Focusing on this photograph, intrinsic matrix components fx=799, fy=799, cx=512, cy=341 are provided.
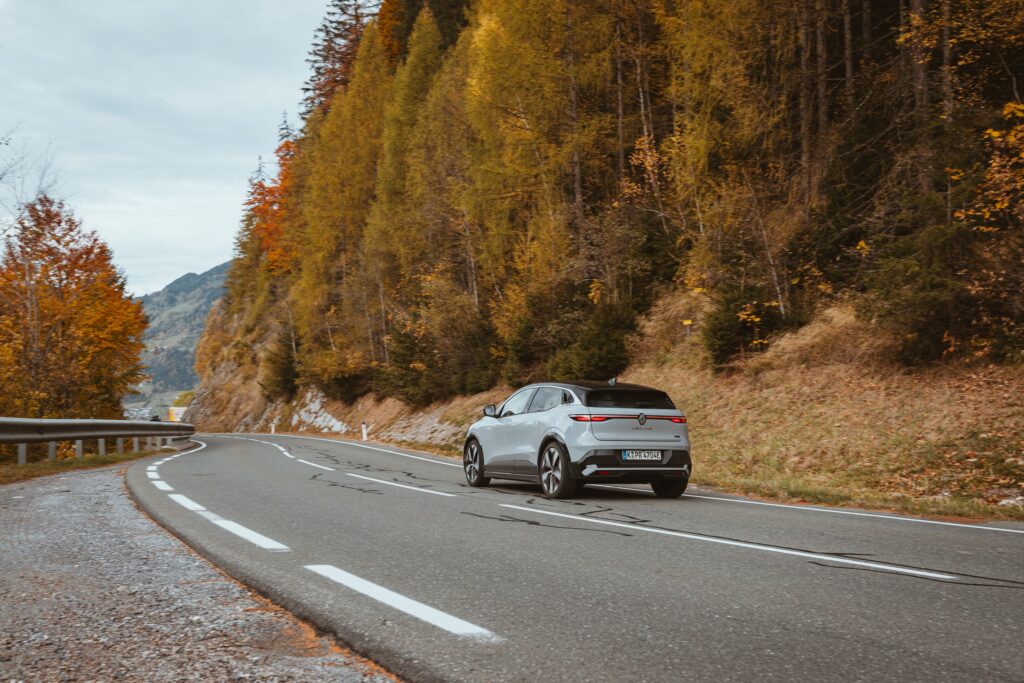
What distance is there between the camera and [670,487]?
11.2 metres

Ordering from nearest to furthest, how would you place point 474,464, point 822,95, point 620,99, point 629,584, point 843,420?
1. point 629,584
2. point 474,464
3. point 843,420
4. point 822,95
5. point 620,99

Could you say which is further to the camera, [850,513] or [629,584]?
[850,513]

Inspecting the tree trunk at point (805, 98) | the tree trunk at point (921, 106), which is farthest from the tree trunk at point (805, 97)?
the tree trunk at point (921, 106)

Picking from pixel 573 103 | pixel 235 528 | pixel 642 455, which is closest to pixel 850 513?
pixel 642 455

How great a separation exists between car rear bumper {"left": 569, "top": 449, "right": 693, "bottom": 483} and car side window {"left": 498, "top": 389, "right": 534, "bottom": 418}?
6.18 ft

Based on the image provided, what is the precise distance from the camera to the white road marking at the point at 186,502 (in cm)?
880

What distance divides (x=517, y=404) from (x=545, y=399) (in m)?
0.81

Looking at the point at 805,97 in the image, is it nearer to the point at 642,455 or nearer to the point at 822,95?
the point at 822,95

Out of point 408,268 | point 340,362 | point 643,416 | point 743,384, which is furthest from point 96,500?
point 340,362

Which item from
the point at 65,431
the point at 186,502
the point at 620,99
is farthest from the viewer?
the point at 620,99

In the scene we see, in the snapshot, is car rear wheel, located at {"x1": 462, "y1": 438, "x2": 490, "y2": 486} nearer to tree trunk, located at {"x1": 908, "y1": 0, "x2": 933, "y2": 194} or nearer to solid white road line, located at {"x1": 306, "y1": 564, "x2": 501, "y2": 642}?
solid white road line, located at {"x1": 306, "y1": 564, "x2": 501, "y2": 642}

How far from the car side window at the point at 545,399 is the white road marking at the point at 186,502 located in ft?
15.8

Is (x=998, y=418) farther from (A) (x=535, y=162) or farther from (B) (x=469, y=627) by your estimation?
(A) (x=535, y=162)

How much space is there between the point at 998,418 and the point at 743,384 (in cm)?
704
